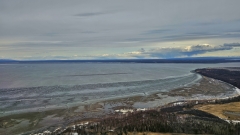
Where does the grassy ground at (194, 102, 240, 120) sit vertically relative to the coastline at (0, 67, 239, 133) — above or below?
below

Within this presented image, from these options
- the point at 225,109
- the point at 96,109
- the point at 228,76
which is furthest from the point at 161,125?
the point at 228,76

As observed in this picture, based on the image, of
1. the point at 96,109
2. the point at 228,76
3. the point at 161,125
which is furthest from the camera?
the point at 228,76

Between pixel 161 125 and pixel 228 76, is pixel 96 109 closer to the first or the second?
pixel 161 125

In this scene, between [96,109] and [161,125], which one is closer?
[161,125]

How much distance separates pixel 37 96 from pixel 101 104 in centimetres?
1899

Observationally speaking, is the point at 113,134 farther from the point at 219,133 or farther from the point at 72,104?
the point at 72,104

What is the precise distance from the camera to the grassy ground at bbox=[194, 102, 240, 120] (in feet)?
130

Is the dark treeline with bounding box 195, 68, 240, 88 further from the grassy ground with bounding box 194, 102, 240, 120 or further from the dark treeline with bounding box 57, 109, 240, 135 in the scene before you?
the dark treeline with bounding box 57, 109, 240, 135

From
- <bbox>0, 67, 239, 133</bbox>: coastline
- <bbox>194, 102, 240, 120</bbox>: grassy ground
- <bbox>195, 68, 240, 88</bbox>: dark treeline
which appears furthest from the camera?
<bbox>195, 68, 240, 88</bbox>: dark treeline

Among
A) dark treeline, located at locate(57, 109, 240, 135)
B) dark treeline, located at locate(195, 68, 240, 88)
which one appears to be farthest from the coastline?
dark treeline, located at locate(195, 68, 240, 88)

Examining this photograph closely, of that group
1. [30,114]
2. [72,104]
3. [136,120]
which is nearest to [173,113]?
[136,120]

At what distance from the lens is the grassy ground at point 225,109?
130ft

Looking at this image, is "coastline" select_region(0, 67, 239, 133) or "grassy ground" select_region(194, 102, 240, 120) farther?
"grassy ground" select_region(194, 102, 240, 120)

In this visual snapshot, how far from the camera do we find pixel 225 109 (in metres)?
44.1
